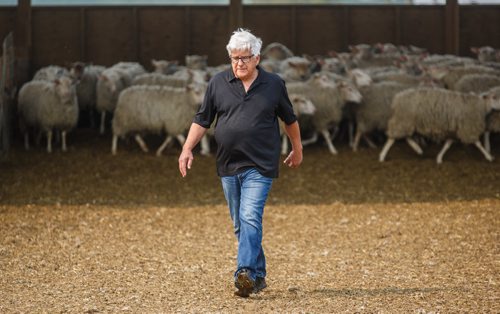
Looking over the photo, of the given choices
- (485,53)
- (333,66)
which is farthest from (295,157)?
(485,53)

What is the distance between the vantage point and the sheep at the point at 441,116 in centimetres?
1383

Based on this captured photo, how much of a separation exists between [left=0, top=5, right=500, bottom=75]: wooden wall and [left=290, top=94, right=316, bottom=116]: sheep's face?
6337mm

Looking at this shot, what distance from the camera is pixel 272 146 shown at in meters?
6.12

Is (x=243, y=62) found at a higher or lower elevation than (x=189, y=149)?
higher

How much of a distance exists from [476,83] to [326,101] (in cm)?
276

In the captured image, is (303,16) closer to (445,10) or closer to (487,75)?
(445,10)

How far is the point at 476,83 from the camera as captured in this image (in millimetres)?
15727

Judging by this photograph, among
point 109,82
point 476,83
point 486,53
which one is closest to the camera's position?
point 476,83

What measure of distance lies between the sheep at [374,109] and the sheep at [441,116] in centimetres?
91

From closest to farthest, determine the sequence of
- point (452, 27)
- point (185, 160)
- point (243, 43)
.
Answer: point (243, 43) → point (185, 160) → point (452, 27)

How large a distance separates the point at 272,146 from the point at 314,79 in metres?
9.58

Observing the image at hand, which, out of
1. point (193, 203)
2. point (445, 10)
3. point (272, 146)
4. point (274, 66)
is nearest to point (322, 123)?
point (274, 66)

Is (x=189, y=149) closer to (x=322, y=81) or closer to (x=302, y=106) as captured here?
(x=302, y=106)

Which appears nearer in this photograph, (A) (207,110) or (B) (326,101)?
(A) (207,110)
